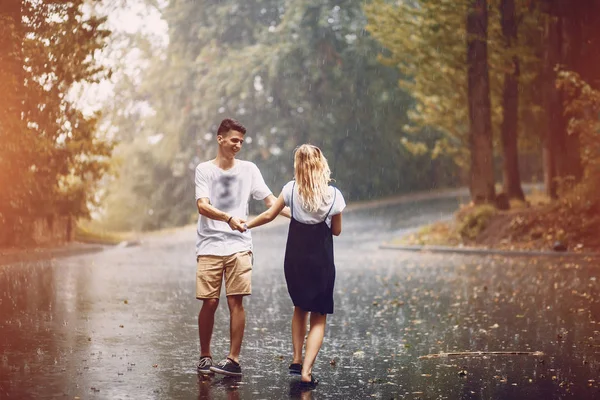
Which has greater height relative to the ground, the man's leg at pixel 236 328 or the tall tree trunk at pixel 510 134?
the tall tree trunk at pixel 510 134

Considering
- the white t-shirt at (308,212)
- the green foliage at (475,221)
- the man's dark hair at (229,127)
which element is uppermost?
the man's dark hair at (229,127)

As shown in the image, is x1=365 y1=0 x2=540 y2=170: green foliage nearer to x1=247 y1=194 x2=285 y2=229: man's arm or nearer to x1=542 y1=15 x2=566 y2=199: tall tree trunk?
x1=542 y1=15 x2=566 y2=199: tall tree trunk

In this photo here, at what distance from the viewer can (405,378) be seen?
8078 mm

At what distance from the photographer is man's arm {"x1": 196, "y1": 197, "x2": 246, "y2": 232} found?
7.67 meters

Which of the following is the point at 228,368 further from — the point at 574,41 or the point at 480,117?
the point at 480,117

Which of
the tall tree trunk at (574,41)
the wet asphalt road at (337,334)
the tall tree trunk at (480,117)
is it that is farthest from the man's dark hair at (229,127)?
the tall tree trunk at (480,117)

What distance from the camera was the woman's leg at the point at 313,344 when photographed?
770cm

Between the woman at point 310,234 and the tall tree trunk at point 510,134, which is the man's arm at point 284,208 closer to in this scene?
the woman at point 310,234

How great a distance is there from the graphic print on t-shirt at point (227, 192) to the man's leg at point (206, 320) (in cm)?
79

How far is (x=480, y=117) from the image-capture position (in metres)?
28.9

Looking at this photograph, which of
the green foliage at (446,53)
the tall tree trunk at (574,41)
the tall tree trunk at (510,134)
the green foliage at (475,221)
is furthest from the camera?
the tall tree trunk at (510,134)

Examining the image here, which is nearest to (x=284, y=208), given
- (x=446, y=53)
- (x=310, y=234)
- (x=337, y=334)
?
(x=310, y=234)

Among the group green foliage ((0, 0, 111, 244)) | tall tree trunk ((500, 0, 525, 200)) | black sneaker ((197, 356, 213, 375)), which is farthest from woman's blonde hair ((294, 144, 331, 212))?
tall tree trunk ((500, 0, 525, 200))

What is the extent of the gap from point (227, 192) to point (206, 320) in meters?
1.07
